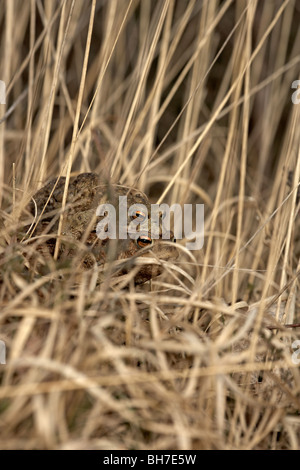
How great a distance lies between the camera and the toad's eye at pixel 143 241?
127 centimetres

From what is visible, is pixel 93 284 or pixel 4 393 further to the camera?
pixel 93 284

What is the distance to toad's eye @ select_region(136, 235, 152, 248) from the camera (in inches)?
50.1

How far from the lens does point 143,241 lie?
1275 millimetres

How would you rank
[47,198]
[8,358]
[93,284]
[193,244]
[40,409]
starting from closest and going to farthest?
[40,409]
[8,358]
[93,284]
[47,198]
[193,244]

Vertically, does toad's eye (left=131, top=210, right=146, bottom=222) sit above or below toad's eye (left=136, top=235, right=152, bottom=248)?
above

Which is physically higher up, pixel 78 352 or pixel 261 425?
pixel 78 352

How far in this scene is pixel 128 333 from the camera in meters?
1.01

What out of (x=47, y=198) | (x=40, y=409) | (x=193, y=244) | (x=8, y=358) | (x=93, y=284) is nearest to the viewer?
(x=40, y=409)

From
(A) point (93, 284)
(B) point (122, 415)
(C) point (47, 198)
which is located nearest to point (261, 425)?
(B) point (122, 415)

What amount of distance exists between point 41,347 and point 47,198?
1.47 ft

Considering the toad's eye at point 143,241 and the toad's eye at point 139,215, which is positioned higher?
the toad's eye at point 139,215
